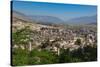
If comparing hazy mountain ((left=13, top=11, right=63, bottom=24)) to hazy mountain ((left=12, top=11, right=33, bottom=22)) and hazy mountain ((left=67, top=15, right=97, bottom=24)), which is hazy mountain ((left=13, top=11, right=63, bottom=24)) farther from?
hazy mountain ((left=67, top=15, right=97, bottom=24))

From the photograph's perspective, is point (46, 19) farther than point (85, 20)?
No

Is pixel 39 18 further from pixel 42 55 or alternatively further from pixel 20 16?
pixel 42 55

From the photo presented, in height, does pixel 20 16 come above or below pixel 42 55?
above

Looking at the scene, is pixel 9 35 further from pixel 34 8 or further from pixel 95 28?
pixel 95 28

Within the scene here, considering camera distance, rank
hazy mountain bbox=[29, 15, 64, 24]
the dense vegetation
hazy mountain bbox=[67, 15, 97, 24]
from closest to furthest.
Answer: the dense vegetation
hazy mountain bbox=[29, 15, 64, 24]
hazy mountain bbox=[67, 15, 97, 24]

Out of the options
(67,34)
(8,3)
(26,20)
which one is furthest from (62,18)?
(8,3)

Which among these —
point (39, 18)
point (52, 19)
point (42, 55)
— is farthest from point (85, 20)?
point (42, 55)

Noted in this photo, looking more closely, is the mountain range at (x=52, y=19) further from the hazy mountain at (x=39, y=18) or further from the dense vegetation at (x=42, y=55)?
the dense vegetation at (x=42, y=55)

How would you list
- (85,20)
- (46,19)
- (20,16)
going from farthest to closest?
(85,20) < (46,19) < (20,16)

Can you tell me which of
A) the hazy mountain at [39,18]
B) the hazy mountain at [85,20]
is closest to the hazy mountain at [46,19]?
the hazy mountain at [39,18]

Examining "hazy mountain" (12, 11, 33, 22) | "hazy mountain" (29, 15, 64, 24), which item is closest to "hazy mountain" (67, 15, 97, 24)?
"hazy mountain" (29, 15, 64, 24)

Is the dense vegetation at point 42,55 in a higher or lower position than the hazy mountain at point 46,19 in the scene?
lower
